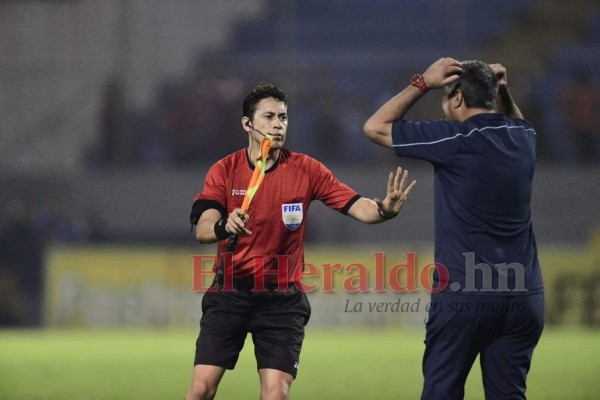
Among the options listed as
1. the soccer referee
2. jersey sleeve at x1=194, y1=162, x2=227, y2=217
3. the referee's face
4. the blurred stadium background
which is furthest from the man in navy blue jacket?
the blurred stadium background

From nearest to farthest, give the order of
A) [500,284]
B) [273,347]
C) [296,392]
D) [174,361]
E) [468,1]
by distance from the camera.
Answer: [500,284]
[273,347]
[296,392]
[174,361]
[468,1]

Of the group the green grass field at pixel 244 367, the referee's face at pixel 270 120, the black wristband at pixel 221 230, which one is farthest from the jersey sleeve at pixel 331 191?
the green grass field at pixel 244 367

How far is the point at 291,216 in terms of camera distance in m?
6.23

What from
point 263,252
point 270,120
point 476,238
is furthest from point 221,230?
point 476,238

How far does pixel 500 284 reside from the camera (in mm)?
5121

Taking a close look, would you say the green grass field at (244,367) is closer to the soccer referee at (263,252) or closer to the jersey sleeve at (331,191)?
the soccer referee at (263,252)

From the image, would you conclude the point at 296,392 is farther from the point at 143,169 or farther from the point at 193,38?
the point at 193,38

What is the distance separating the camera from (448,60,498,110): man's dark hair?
5.20 metres

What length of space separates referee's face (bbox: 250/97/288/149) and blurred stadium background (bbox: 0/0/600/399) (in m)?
8.28

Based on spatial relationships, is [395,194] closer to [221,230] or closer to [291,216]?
[291,216]

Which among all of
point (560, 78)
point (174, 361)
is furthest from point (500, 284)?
point (560, 78)

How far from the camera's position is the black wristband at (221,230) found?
5.87m

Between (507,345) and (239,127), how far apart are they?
1288cm

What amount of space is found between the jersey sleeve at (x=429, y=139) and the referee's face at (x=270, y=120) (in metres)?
1.16
